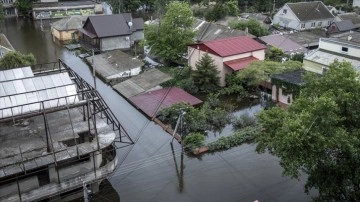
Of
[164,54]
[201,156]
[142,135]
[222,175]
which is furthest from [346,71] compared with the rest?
[164,54]

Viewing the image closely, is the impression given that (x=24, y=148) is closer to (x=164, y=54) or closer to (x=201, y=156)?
(x=201, y=156)

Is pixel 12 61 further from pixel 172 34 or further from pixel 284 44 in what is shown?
pixel 284 44

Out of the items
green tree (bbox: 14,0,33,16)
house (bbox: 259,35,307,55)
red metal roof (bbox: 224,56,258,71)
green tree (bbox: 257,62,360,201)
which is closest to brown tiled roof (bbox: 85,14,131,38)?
house (bbox: 259,35,307,55)

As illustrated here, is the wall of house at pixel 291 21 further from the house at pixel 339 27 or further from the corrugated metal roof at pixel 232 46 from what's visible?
the corrugated metal roof at pixel 232 46

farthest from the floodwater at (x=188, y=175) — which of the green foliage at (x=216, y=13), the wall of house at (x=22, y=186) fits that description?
the green foliage at (x=216, y=13)

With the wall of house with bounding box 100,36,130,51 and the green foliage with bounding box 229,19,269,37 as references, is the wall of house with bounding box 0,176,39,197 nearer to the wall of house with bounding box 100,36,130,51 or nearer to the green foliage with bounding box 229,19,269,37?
the wall of house with bounding box 100,36,130,51

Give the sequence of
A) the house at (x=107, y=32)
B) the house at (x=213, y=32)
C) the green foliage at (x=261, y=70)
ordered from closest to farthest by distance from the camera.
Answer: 1. the green foliage at (x=261, y=70)
2. the house at (x=213, y=32)
3. the house at (x=107, y=32)

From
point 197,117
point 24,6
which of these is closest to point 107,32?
point 197,117
